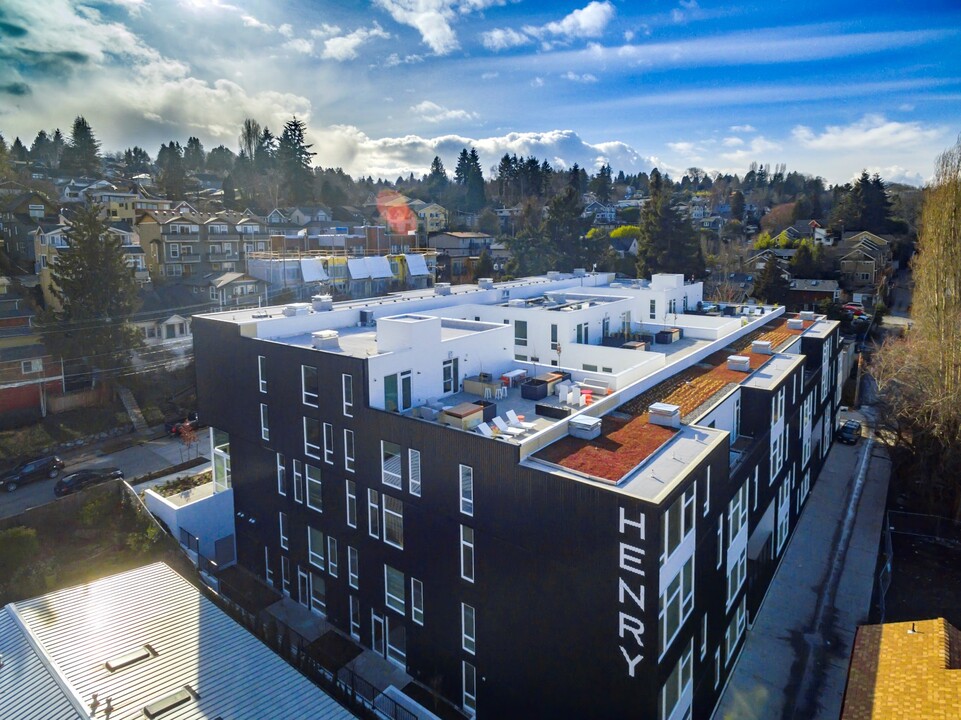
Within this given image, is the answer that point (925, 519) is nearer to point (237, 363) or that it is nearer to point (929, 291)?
point (929, 291)

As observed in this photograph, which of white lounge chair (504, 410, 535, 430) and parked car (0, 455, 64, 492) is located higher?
white lounge chair (504, 410, 535, 430)

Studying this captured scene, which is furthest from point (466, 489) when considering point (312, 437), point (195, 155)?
point (195, 155)

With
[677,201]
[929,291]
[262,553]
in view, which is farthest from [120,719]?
[677,201]

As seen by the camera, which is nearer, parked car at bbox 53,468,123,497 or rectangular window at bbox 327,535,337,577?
rectangular window at bbox 327,535,337,577

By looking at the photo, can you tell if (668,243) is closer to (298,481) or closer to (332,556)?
(298,481)

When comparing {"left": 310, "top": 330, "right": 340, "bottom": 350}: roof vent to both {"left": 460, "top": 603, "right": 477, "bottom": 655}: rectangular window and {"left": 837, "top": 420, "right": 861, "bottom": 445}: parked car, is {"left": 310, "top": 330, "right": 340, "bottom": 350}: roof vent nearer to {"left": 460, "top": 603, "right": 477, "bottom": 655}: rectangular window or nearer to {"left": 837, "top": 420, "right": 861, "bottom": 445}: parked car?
{"left": 460, "top": 603, "right": 477, "bottom": 655}: rectangular window

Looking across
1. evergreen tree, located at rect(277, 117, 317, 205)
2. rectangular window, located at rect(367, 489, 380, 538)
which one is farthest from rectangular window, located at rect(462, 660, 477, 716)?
evergreen tree, located at rect(277, 117, 317, 205)
